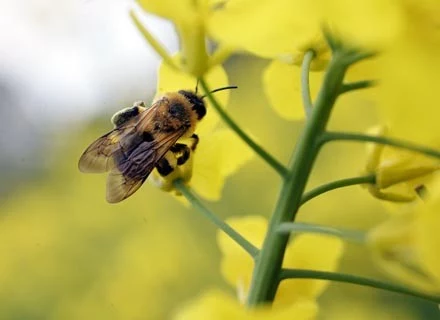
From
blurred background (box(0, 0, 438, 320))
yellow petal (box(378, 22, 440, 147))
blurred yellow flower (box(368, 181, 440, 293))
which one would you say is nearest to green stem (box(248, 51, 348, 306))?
blurred yellow flower (box(368, 181, 440, 293))

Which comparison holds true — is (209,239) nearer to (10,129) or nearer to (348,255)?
(348,255)

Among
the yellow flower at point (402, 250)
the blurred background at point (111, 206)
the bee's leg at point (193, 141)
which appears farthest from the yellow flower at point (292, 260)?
the blurred background at point (111, 206)

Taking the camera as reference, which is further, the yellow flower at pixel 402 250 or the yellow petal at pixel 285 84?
the yellow petal at pixel 285 84

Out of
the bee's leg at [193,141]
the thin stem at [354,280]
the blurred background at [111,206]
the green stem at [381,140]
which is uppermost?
the green stem at [381,140]

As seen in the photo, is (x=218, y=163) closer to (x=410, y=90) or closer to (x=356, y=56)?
(x=356, y=56)

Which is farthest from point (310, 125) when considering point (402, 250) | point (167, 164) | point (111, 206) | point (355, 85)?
point (111, 206)

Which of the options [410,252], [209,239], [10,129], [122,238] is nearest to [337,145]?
[209,239]

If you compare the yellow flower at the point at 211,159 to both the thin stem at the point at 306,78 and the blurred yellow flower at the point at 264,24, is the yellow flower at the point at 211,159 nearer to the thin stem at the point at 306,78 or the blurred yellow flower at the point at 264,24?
the thin stem at the point at 306,78

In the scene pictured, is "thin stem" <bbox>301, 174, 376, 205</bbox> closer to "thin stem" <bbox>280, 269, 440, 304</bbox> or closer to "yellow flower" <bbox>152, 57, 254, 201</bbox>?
"thin stem" <bbox>280, 269, 440, 304</bbox>
